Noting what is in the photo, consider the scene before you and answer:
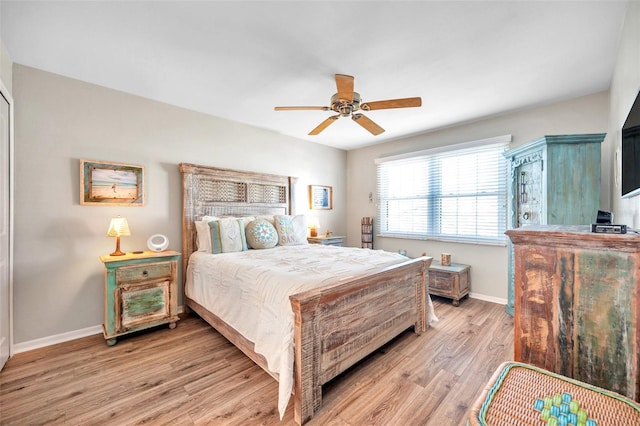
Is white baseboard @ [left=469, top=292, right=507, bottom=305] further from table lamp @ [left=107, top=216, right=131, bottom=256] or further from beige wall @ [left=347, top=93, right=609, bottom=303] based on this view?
table lamp @ [left=107, top=216, right=131, bottom=256]

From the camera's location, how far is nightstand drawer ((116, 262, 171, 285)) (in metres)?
2.61

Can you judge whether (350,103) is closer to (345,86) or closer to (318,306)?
(345,86)

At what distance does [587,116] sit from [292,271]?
12.2 feet

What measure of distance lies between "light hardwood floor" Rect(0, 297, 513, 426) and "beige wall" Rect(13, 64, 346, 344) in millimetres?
451

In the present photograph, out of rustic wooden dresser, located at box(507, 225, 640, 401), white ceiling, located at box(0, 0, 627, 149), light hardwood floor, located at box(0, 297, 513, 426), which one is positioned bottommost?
light hardwood floor, located at box(0, 297, 513, 426)

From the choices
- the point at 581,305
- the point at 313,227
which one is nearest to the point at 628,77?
the point at 581,305

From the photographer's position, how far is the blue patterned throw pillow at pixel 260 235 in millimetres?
3348

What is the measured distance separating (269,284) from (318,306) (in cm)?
47

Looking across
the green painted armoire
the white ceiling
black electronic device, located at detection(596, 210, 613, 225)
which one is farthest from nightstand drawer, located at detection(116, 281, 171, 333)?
the green painted armoire

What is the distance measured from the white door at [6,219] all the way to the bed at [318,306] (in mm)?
1406

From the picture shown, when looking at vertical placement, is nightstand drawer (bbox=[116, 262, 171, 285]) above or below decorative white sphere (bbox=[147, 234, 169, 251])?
below

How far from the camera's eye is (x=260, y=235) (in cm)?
338

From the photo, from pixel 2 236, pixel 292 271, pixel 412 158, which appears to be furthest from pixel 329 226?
pixel 2 236

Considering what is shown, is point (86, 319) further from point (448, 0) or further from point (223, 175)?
point (448, 0)
